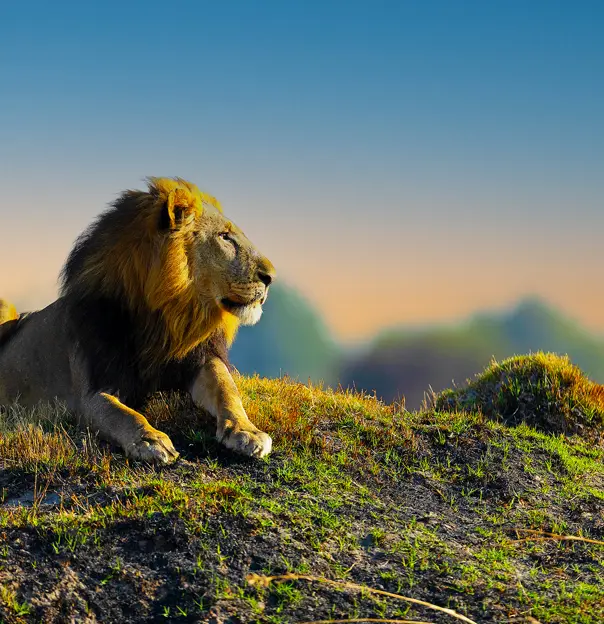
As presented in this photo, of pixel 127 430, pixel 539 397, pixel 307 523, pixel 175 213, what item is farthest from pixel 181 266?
pixel 539 397

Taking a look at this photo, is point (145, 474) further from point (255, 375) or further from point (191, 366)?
point (255, 375)

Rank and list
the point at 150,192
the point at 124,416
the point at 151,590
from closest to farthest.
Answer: the point at 151,590, the point at 124,416, the point at 150,192

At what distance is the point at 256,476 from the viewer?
6.32 metres

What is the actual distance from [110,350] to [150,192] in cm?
139

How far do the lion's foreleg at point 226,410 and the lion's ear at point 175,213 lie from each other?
1.34m

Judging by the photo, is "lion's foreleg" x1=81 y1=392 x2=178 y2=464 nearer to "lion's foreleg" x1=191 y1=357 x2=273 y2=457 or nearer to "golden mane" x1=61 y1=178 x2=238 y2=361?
"lion's foreleg" x1=191 y1=357 x2=273 y2=457

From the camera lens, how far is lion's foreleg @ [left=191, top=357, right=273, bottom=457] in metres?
6.38

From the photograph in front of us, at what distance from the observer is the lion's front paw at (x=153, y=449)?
20.5ft

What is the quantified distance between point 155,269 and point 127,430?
1300 millimetres

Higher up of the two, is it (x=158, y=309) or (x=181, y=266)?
(x=181, y=266)

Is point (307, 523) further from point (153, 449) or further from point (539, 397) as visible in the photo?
point (539, 397)

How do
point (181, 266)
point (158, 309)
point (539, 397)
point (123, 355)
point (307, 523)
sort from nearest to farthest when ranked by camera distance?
point (307, 523) → point (181, 266) → point (158, 309) → point (123, 355) → point (539, 397)

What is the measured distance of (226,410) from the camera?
6707 mm

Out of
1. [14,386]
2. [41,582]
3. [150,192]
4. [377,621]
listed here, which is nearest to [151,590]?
[41,582]
